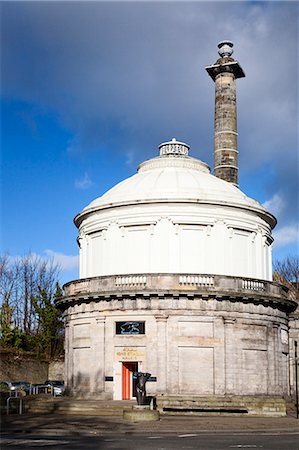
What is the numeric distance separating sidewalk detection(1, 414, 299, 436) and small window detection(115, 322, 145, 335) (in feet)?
22.4

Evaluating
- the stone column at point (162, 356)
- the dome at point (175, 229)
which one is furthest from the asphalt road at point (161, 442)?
the dome at point (175, 229)

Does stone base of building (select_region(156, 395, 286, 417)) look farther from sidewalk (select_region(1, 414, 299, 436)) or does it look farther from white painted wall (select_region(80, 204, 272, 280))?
white painted wall (select_region(80, 204, 272, 280))

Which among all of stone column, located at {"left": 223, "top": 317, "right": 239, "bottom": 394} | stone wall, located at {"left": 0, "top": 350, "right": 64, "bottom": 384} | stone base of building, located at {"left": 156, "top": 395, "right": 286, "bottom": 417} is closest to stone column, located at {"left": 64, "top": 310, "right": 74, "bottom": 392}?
stone base of building, located at {"left": 156, "top": 395, "right": 286, "bottom": 417}

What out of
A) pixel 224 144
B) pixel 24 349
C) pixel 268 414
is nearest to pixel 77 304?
pixel 268 414

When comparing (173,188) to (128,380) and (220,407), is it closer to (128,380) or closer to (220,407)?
(128,380)

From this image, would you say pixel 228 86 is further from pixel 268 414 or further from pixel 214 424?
pixel 214 424

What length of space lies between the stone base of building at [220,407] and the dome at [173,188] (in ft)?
42.2

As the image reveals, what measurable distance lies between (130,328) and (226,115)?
27647 mm

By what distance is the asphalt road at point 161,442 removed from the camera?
21.0m

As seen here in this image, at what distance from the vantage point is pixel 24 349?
76000mm

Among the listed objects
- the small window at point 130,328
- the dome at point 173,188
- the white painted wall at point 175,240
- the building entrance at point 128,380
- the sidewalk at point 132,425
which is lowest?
the sidewalk at point 132,425

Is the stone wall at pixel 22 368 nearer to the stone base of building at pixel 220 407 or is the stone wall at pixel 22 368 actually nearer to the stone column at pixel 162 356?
the stone column at pixel 162 356

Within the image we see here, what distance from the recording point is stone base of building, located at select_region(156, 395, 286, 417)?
36.6m

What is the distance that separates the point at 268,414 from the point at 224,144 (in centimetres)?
2971
